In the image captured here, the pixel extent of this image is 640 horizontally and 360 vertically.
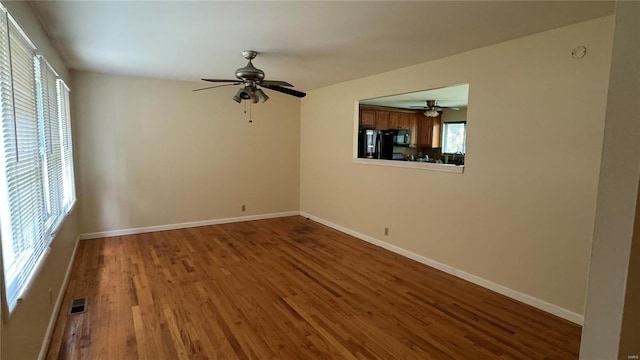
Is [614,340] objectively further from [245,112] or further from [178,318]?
[245,112]

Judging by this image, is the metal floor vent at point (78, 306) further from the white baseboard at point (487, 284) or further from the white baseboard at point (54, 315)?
the white baseboard at point (487, 284)

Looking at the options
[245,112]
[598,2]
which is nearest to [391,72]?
[598,2]

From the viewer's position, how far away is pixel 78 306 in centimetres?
302

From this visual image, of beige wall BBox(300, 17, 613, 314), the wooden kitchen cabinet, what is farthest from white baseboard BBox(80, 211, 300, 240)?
beige wall BBox(300, 17, 613, 314)

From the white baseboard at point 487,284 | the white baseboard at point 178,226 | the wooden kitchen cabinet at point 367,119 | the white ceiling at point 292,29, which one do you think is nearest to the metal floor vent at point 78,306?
the white baseboard at point 178,226

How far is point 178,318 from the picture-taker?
2.84 metres

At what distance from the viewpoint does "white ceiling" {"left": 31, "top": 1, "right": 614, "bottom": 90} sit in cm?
247

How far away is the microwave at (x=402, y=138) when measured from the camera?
320 inches

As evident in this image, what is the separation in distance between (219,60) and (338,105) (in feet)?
7.11

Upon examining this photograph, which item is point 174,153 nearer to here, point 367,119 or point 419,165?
point 419,165

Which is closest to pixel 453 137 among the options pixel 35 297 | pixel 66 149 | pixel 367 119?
pixel 367 119

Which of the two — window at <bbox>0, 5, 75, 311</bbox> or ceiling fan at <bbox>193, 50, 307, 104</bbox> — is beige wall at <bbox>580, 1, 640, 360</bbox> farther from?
ceiling fan at <bbox>193, 50, 307, 104</bbox>

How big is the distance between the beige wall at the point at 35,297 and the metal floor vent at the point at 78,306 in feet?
0.56

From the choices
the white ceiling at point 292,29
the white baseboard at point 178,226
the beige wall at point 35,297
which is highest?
the white ceiling at point 292,29
